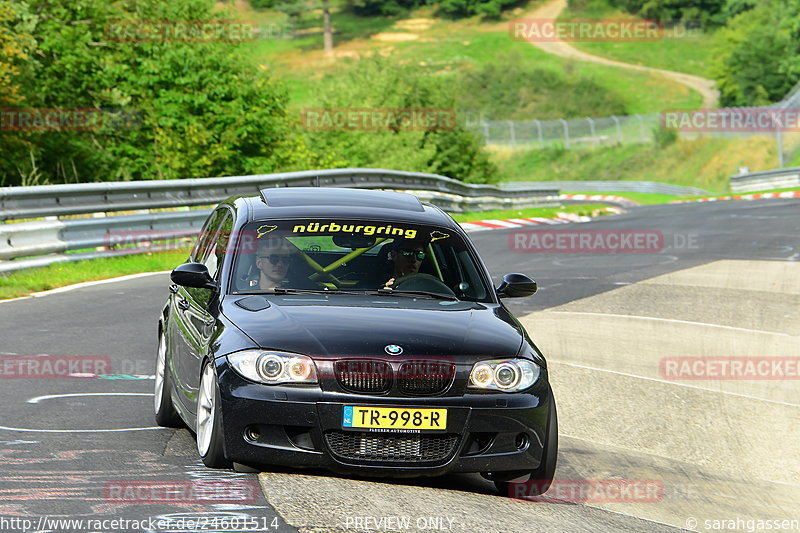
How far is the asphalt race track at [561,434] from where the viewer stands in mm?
5508

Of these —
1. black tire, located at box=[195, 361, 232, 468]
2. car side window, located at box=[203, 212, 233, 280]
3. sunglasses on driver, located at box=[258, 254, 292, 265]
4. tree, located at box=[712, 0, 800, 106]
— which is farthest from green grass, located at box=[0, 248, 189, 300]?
tree, located at box=[712, 0, 800, 106]

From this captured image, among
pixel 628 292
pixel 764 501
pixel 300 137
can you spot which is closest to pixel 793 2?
pixel 300 137

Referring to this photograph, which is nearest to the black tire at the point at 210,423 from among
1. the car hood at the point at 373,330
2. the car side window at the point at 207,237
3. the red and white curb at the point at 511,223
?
the car hood at the point at 373,330

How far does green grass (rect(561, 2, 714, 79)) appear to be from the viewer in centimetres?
12400

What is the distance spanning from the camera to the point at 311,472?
6387 millimetres

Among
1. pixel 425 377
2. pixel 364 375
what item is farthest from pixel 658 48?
pixel 364 375

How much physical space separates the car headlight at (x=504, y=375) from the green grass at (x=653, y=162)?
60.4 metres

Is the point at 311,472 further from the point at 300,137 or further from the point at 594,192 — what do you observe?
the point at 594,192

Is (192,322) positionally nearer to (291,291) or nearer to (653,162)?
(291,291)

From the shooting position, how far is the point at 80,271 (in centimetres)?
1623

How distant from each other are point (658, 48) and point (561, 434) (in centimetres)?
12781

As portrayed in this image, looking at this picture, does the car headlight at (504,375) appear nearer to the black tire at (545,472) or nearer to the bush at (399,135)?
the black tire at (545,472)

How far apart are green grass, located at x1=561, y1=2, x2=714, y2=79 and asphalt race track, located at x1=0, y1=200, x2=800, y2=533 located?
11033cm

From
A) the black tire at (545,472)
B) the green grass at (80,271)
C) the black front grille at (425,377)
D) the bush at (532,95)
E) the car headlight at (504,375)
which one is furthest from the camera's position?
the bush at (532,95)
